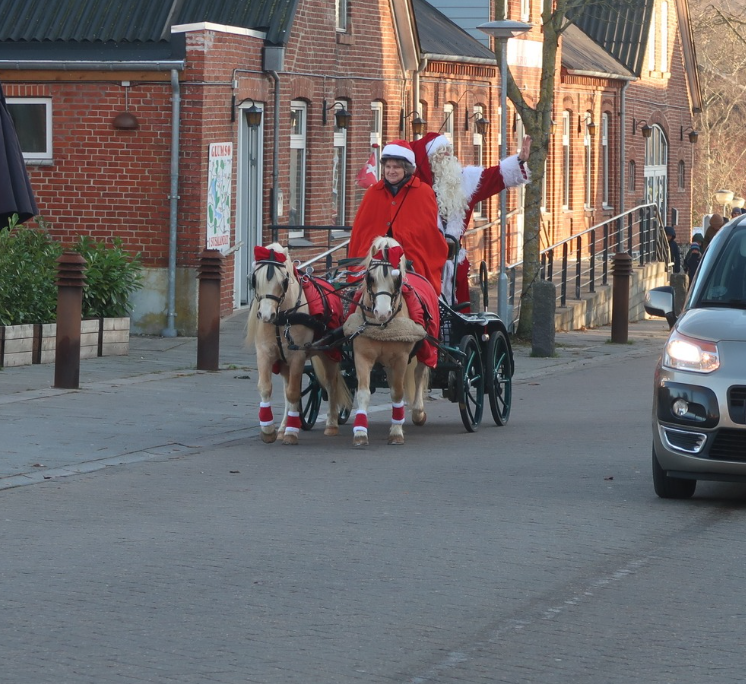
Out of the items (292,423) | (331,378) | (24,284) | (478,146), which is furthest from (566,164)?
(292,423)

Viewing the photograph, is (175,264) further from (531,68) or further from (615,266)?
(531,68)

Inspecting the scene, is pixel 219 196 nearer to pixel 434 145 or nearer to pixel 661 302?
pixel 434 145

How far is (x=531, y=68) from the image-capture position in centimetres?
3544

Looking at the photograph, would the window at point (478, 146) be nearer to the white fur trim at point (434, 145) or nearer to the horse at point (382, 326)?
the white fur trim at point (434, 145)

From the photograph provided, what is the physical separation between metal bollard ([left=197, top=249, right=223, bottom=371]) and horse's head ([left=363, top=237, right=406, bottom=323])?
5.42 m

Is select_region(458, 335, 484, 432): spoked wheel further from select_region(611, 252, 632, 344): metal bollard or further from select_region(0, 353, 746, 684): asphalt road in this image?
select_region(611, 252, 632, 344): metal bollard

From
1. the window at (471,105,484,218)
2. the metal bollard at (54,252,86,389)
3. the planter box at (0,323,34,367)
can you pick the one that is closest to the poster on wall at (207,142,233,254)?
the planter box at (0,323,34,367)

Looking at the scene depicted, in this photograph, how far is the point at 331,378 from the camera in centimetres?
1194

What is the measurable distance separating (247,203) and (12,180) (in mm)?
11965

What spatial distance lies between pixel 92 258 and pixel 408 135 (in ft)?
37.5

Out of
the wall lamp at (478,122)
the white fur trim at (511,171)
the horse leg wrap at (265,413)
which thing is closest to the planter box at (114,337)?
the white fur trim at (511,171)

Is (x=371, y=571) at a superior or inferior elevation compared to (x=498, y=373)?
inferior

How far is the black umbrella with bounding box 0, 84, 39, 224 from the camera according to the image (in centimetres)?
1066

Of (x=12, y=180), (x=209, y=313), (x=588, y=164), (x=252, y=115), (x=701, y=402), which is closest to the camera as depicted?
(x=701, y=402)
